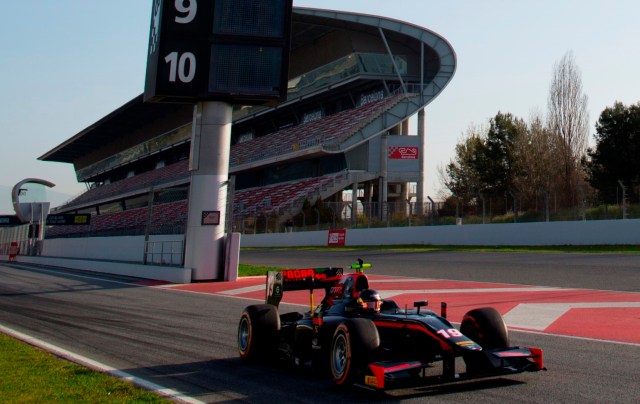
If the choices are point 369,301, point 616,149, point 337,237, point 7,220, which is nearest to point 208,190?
point 369,301

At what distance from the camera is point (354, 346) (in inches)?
249

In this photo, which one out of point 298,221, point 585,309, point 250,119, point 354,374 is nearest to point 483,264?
point 585,309

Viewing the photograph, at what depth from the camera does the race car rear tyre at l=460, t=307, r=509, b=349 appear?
6.79m

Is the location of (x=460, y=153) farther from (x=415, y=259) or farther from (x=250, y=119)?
(x=415, y=259)

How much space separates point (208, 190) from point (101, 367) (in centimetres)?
1486

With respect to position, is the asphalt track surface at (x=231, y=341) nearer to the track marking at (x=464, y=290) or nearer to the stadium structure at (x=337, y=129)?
the track marking at (x=464, y=290)

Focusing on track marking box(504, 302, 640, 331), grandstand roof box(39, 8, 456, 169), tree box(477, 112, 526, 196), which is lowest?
track marking box(504, 302, 640, 331)

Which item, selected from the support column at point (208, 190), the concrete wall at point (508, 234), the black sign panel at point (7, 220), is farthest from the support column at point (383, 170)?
the black sign panel at point (7, 220)

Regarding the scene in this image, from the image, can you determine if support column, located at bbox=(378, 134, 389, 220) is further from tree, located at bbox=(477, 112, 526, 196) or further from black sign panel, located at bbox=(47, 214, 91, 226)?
black sign panel, located at bbox=(47, 214, 91, 226)

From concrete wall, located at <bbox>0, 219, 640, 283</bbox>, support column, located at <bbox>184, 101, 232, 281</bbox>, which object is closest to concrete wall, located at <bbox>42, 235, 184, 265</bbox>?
concrete wall, located at <bbox>0, 219, 640, 283</bbox>

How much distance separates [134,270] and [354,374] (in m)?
22.5

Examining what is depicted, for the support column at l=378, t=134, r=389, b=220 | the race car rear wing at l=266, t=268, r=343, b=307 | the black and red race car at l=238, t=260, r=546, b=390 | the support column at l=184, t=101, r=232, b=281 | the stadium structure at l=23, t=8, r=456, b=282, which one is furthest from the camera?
the support column at l=378, t=134, r=389, b=220

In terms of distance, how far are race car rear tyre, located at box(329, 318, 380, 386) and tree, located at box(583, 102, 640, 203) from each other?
1540 inches

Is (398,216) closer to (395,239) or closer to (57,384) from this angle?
(395,239)
